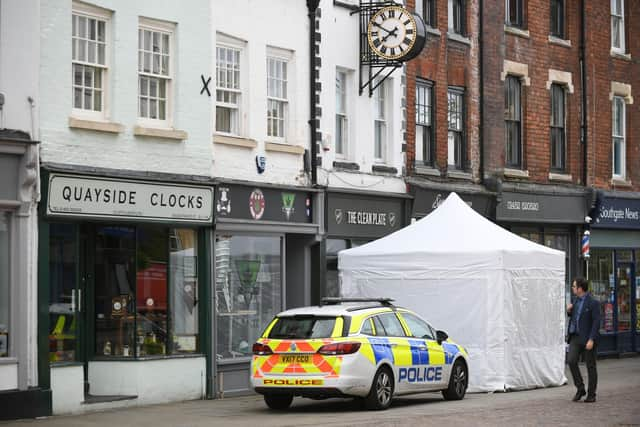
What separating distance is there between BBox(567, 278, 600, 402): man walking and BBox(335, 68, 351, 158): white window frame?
6.63m

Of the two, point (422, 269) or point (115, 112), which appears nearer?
point (115, 112)

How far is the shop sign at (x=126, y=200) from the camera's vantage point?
20.2m

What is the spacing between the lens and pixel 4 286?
763 inches

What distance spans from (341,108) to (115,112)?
679 cm

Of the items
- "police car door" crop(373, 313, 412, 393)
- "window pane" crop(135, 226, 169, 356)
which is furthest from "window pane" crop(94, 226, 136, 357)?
"police car door" crop(373, 313, 412, 393)

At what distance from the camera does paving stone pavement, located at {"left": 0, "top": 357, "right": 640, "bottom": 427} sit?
18109 millimetres

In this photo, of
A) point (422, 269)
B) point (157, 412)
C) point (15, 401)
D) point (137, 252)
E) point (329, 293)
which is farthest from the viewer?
point (329, 293)

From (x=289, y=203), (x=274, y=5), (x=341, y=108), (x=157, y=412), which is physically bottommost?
(x=157, y=412)

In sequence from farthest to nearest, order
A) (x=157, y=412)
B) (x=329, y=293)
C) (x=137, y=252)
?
(x=329, y=293) < (x=137, y=252) < (x=157, y=412)

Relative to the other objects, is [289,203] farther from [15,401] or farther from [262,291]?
[15,401]

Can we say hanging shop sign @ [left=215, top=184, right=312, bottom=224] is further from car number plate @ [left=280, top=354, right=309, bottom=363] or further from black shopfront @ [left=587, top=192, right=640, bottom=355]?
black shopfront @ [left=587, top=192, right=640, bottom=355]

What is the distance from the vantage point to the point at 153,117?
22266mm

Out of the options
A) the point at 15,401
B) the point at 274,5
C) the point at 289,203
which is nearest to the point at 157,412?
the point at 15,401

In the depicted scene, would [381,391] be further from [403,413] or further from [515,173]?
[515,173]
